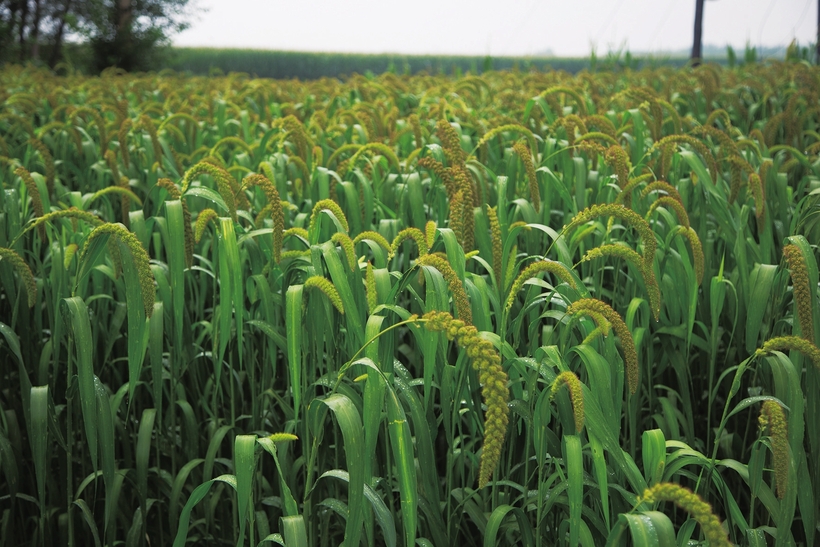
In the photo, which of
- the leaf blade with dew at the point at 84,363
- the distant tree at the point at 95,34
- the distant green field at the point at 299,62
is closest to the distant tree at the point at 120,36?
the distant tree at the point at 95,34

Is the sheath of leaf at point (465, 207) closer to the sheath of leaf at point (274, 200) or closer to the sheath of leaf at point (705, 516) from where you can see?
the sheath of leaf at point (274, 200)

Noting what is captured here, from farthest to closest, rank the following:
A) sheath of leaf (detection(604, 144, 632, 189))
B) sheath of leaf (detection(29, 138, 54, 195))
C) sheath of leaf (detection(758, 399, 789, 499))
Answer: sheath of leaf (detection(29, 138, 54, 195)) < sheath of leaf (detection(604, 144, 632, 189)) < sheath of leaf (detection(758, 399, 789, 499))

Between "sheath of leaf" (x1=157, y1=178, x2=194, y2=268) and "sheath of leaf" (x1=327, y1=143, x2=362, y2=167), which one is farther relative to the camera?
Result: "sheath of leaf" (x1=327, y1=143, x2=362, y2=167)

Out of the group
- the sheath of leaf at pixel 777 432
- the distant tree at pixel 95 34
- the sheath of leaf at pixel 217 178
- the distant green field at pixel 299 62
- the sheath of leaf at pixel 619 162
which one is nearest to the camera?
the sheath of leaf at pixel 777 432

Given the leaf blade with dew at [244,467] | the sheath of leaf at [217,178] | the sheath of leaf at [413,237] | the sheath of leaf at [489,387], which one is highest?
the sheath of leaf at [217,178]

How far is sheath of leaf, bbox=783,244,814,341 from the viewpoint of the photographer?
1.23 m

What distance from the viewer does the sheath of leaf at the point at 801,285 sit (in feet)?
4.05

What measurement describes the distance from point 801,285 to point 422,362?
1.00 meters

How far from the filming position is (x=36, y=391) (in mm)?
1630

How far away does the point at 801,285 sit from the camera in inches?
49.7

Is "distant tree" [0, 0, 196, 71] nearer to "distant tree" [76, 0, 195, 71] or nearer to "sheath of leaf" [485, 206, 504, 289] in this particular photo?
"distant tree" [76, 0, 195, 71]

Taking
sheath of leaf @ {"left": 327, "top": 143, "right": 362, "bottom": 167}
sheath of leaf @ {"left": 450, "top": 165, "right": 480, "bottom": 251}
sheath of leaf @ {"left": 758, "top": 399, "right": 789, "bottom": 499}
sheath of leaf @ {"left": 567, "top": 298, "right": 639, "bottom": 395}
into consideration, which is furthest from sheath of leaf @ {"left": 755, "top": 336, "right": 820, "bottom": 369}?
sheath of leaf @ {"left": 327, "top": 143, "right": 362, "bottom": 167}

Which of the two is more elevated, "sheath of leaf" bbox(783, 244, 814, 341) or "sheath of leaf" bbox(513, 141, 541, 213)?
"sheath of leaf" bbox(513, 141, 541, 213)

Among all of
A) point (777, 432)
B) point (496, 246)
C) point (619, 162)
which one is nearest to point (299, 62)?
point (619, 162)
